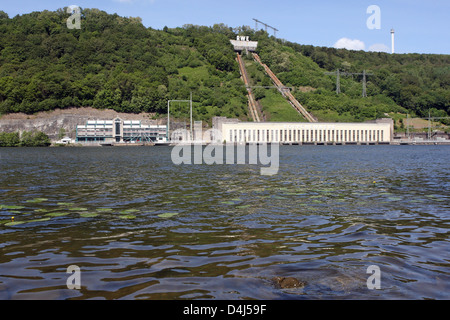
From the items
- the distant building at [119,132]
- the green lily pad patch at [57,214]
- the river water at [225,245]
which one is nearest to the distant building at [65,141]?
the distant building at [119,132]

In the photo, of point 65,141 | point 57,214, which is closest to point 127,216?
point 57,214

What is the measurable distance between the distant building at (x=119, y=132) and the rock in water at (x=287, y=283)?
143687mm

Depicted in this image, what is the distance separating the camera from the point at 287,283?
768 centimetres

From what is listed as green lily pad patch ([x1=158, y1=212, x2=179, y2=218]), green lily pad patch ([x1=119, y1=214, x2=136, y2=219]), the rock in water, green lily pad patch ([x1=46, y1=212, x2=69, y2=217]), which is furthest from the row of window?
the rock in water

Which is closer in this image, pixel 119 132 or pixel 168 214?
pixel 168 214

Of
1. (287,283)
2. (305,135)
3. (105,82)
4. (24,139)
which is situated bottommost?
(287,283)

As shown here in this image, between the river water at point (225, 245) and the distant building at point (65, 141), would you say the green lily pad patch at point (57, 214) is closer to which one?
the river water at point (225, 245)

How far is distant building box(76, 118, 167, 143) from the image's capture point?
147 m

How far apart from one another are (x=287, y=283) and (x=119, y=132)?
149m

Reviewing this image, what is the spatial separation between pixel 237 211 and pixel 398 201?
7393 mm

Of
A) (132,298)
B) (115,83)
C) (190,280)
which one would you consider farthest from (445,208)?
(115,83)

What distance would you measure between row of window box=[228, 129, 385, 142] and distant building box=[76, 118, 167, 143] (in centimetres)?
2774

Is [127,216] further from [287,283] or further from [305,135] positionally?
[305,135]

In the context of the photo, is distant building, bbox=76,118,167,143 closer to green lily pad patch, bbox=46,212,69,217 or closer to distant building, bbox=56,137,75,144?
distant building, bbox=56,137,75,144
